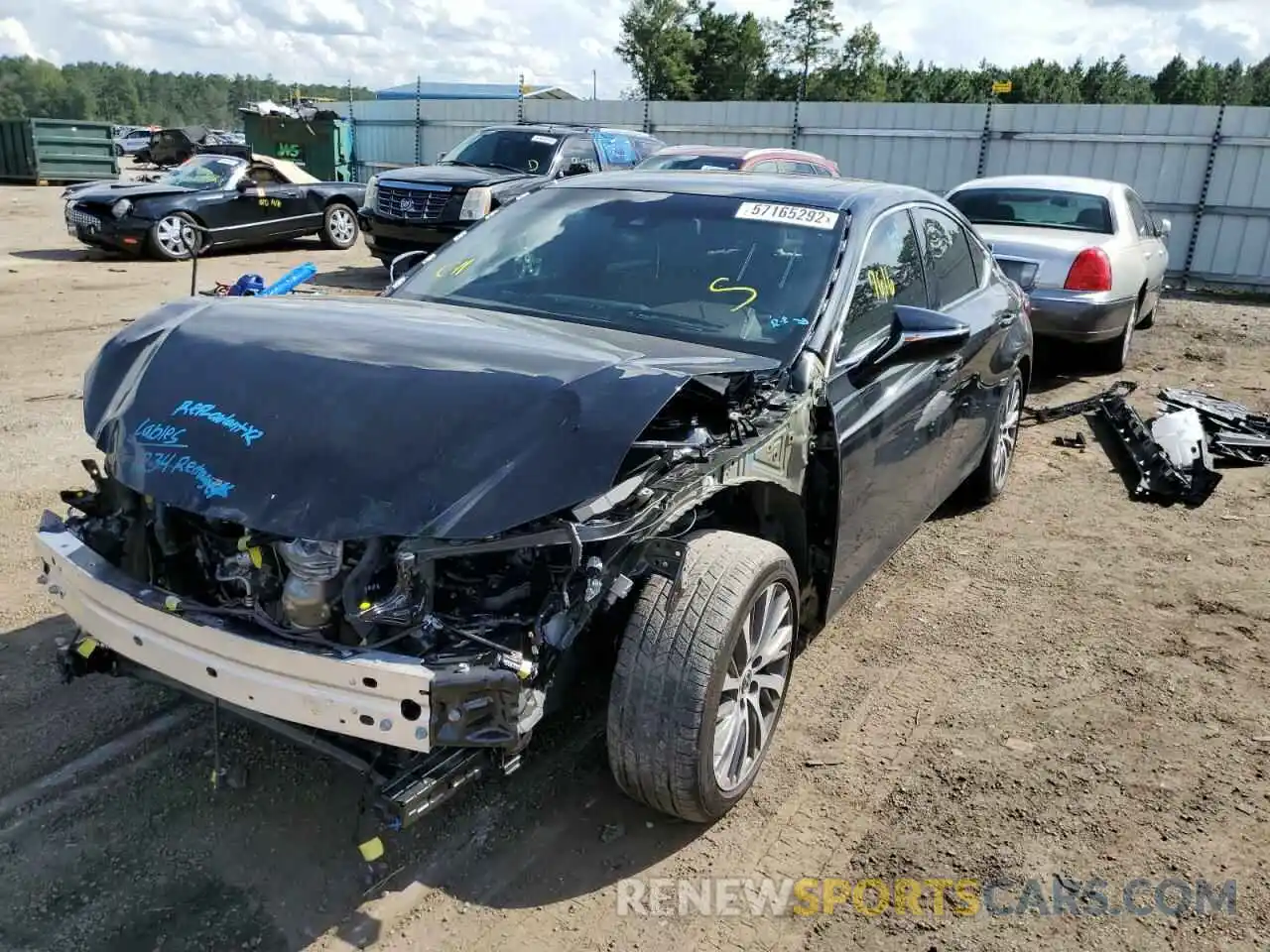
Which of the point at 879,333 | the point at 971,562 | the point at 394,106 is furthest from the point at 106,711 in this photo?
the point at 394,106

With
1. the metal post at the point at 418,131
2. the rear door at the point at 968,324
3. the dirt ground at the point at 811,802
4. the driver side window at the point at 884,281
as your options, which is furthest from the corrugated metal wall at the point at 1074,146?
the driver side window at the point at 884,281

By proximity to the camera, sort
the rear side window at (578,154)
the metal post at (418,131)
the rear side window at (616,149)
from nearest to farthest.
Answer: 1. the rear side window at (578,154)
2. the rear side window at (616,149)
3. the metal post at (418,131)

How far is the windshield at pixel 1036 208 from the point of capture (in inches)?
345

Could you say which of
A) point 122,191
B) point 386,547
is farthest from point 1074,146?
point 386,547

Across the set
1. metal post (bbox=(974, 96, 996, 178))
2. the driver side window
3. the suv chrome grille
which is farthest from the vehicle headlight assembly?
metal post (bbox=(974, 96, 996, 178))

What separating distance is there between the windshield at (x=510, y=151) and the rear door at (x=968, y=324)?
26.9 ft

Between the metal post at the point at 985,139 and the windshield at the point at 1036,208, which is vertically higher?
the metal post at the point at 985,139

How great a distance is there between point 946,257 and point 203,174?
40.6ft

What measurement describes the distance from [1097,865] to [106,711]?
3.18 meters

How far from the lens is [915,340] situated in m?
3.37

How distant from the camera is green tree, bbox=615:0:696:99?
6300 cm

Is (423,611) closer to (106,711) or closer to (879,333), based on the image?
(106,711)

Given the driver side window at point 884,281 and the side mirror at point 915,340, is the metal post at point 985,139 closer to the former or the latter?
the driver side window at point 884,281

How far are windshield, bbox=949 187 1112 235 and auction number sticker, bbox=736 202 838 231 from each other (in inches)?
227
